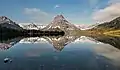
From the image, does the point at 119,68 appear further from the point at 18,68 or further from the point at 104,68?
the point at 18,68

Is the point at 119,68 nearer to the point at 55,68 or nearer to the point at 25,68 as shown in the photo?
the point at 55,68

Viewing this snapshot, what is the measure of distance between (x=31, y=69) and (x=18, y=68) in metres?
2.35

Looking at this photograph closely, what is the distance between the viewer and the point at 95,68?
3469 cm

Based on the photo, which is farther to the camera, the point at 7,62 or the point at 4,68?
the point at 7,62

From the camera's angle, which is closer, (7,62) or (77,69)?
(77,69)

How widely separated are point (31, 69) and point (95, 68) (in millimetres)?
10432

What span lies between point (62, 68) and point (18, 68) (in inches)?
279

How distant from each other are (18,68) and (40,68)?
3.51 meters

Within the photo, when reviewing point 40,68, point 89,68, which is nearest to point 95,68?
point 89,68

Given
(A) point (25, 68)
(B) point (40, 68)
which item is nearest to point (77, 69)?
(B) point (40, 68)

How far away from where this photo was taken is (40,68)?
34.2 meters

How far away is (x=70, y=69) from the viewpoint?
33.6m

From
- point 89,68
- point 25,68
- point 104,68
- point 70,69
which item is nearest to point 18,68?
point 25,68

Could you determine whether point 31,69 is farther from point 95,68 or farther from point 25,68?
point 95,68
